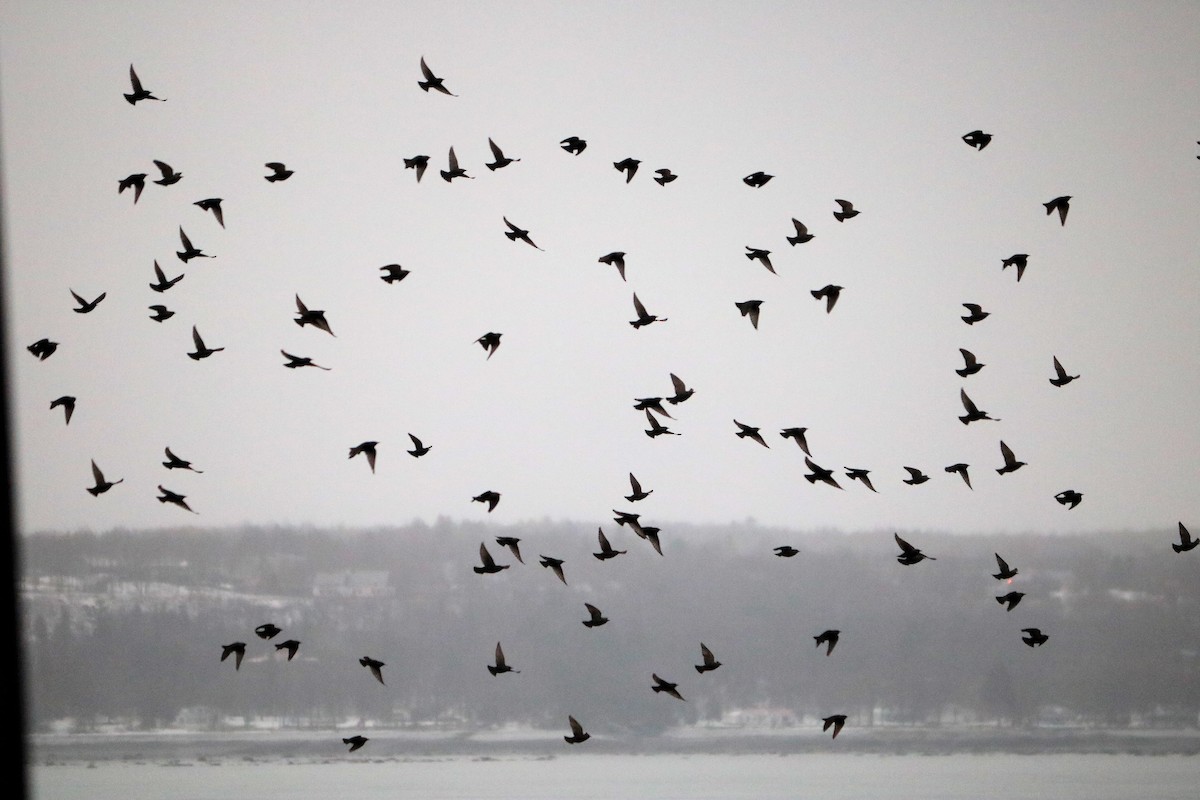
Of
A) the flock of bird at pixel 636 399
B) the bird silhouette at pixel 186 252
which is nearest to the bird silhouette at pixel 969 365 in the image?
the flock of bird at pixel 636 399

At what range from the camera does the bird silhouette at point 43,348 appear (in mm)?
13858

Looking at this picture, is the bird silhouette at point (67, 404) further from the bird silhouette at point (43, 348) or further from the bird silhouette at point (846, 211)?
the bird silhouette at point (846, 211)

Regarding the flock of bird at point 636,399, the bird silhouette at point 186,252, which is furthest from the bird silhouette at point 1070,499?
the bird silhouette at point 186,252

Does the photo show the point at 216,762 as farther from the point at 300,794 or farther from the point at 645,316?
the point at 645,316

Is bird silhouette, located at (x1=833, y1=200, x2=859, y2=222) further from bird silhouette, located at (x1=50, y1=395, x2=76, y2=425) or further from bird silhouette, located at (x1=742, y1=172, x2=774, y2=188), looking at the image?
bird silhouette, located at (x1=50, y1=395, x2=76, y2=425)

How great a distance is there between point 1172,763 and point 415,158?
381ft

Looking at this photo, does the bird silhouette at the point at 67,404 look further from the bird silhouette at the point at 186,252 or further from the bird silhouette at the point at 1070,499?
the bird silhouette at the point at 1070,499

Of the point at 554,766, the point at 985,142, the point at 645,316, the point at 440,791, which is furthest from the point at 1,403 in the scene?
the point at 554,766

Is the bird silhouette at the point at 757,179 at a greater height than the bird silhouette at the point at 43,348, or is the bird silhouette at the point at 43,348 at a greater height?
the bird silhouette at the point at 757,179

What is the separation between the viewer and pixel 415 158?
14.9 meters

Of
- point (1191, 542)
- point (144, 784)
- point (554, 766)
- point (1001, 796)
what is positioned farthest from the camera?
point (554, 766)

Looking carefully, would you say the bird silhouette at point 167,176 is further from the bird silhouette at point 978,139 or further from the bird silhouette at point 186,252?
the bird silhouette at point 978,139

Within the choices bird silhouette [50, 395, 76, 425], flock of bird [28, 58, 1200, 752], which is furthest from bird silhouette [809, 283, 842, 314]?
bird silhouette [50, 395, 76, 425]

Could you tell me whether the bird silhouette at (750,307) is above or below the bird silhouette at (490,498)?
above
